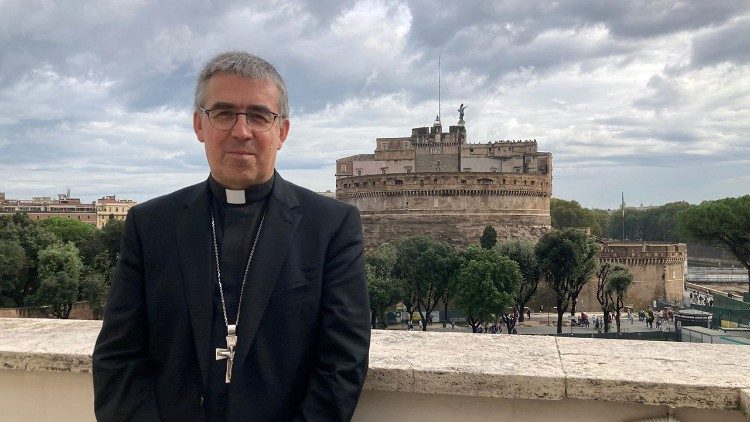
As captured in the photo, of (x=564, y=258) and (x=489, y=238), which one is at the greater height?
(x=489, y=238)

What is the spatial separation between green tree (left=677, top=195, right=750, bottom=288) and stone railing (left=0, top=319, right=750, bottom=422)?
3136cm

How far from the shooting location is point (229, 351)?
1.55 metres

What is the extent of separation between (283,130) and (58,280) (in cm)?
2029

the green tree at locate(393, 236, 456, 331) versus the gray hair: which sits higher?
the gray hair

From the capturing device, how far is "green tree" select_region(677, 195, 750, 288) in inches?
1147

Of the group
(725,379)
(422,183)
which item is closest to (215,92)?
(725,379)

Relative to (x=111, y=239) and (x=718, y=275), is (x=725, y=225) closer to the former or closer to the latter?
(x=718, y=275)

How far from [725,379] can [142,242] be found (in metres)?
1.69

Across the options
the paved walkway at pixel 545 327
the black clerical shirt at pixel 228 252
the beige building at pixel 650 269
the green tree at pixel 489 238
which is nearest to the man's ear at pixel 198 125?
the black clerical shirt at pixel 228 252

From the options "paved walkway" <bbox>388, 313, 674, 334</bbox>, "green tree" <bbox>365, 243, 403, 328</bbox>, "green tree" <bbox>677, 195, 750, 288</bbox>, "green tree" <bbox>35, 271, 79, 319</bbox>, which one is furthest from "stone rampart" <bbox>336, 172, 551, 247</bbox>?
"green tree" <bbox>35, 271, 79, 319</bbox>

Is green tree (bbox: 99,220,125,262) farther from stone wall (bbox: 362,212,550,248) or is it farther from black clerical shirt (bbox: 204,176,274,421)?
black clerical shirt (bbox: 204,176,274,421)

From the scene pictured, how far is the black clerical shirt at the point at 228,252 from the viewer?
1.56 metres

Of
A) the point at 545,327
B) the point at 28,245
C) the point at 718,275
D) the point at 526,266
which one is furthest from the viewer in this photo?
the point at 718,275

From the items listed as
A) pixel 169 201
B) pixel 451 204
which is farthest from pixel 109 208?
pixel 169 201
